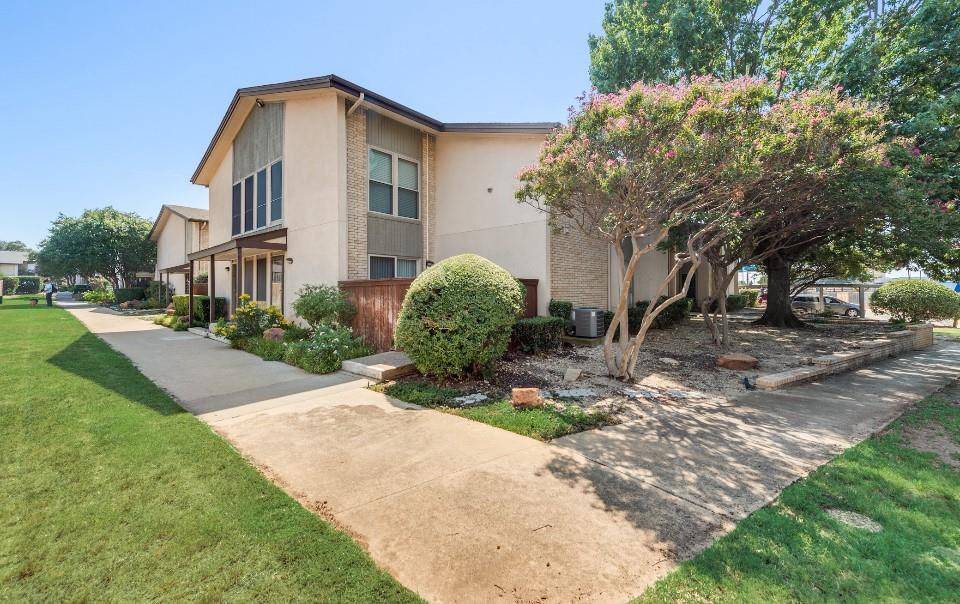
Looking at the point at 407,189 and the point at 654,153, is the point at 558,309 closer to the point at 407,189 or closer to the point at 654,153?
the point at 654,153

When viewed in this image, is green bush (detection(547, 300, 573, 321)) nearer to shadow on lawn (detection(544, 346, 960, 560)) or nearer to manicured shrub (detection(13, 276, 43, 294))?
shadow on lawn (detection(544, 346, 960, 560))

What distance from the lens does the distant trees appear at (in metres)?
33.0

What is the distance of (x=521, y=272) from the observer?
11.6 m

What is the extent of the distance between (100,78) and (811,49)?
Result: 2107 cm

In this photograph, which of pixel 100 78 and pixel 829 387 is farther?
pixel 100 78

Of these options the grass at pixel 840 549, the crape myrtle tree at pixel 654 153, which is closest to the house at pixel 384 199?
the crape myrtle tree at pixel 654 153

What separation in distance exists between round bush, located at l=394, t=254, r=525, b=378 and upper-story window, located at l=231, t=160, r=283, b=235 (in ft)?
30.7

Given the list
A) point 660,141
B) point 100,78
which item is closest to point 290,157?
point 100,78

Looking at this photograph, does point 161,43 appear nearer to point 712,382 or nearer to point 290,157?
point 290,157

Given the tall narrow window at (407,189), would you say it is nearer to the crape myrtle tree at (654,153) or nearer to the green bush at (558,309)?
the green bush at (558,309)

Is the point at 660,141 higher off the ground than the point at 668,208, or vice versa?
the point at 660,141

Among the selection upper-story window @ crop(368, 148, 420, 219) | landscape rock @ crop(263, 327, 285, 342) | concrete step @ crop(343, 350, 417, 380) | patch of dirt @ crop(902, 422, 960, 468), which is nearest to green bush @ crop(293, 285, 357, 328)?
landscape rock @ crop(263, 327, 285, 342)

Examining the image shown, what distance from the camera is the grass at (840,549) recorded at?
2.23 meters

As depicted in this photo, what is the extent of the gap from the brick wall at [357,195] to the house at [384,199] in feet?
0.10
